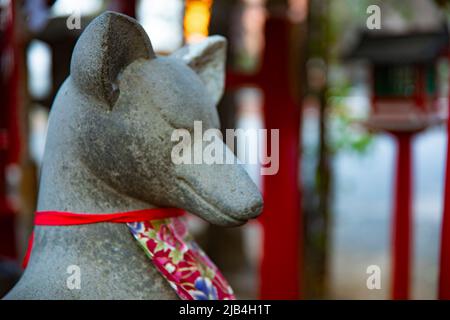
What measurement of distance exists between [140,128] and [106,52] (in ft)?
0.52

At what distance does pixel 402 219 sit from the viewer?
4.01 m

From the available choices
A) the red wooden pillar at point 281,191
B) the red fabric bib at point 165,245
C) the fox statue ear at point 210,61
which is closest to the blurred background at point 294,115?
the red wooden pillar at point 281,191

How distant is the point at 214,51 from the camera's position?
147cm

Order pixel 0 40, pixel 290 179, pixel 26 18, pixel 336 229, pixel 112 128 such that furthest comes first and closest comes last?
1. pixel 336 229
2. pixel 0 40
3. pixel 290 179
4. pixel 26 18
5. pixel 112 128

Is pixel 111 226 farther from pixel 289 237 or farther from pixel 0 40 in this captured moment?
pixel 0 40

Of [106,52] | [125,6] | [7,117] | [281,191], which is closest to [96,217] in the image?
[106,52]

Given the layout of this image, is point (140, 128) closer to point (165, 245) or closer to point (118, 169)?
point (118, 169)

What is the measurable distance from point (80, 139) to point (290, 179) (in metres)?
2.23

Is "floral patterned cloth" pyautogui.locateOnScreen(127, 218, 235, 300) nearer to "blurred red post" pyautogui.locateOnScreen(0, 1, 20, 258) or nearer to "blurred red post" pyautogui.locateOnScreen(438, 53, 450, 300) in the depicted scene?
"blurred red post" pyautogui.locateOnScreen(438, 53, 450, 300)

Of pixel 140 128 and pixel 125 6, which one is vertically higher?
pixel 125 6

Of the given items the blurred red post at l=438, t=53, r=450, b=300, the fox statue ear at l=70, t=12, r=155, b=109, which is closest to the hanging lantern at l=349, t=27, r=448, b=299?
the blurred red post at l=438, t=53, r=450, b=300

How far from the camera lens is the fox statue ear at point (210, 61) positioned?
4.66 ft

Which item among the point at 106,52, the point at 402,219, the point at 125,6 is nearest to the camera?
the point at 106,52
